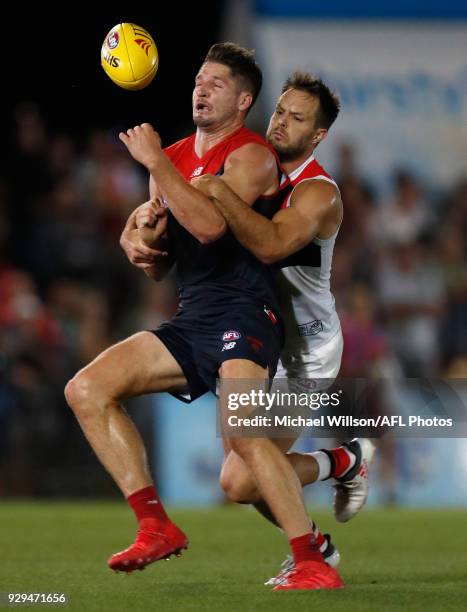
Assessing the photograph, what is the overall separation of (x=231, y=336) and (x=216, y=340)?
0.32 ft

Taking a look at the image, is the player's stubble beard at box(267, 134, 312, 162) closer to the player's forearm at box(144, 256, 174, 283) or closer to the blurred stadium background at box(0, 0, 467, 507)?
the player's forearm at box(144, 256, 174, 283)

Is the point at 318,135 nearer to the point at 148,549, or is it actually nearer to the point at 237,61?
the point at 237,61

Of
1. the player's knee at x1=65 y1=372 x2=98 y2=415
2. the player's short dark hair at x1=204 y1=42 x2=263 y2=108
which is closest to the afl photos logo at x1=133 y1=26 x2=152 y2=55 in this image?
the player's short dark hair at x1=204 y1=42 x2=263 y2=108

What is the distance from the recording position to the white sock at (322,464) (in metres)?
7.13

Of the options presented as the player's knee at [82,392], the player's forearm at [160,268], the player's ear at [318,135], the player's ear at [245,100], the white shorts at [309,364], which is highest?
the player's ear at [245,100]

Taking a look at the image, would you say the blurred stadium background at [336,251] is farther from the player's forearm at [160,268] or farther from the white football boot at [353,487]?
the player's forearm at [160,268]

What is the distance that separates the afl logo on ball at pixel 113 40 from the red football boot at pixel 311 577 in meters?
2.70

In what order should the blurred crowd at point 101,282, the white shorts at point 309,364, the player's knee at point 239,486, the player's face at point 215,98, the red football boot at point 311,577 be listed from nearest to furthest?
the red football boot at point 311,577 < the player's face at point 215,98 < the player's knee at point 239,486 < the white shorts at point 309,364 < the blurred crowd at point 101,282

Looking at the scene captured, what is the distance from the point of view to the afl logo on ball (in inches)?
256

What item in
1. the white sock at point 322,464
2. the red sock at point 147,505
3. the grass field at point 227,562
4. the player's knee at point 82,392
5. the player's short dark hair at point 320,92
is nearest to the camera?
the grass field at point 227,562

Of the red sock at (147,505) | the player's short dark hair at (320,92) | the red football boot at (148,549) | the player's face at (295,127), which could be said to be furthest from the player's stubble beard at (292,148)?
the red football boot at (148,549)

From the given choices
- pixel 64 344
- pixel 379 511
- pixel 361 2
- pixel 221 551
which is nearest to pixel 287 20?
pixel 361 2

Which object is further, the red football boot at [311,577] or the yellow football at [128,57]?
the yellow football at [128,57]

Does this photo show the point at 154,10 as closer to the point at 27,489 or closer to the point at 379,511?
the point at 27,489
